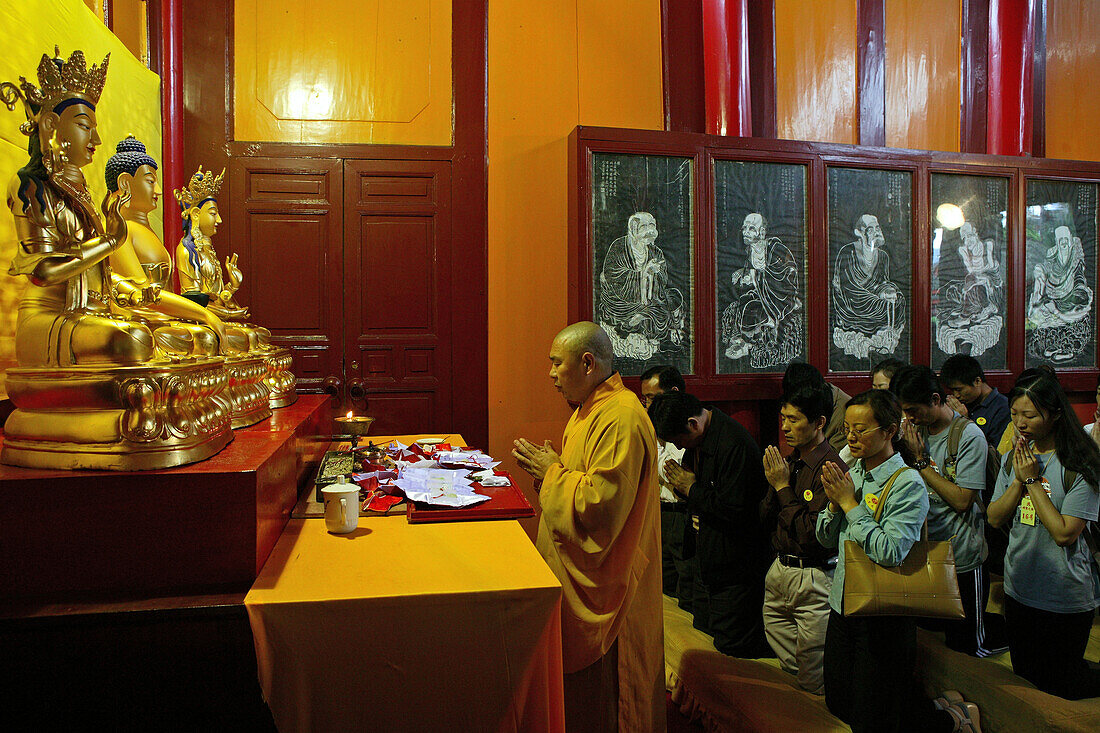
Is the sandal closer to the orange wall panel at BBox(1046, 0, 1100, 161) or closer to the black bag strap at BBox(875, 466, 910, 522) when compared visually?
the black bag strap at BBox(875, 466, 910, 522)

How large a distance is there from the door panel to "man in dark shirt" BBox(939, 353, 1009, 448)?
149 inches

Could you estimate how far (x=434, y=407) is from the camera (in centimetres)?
491

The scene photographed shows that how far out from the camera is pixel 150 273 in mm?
2402

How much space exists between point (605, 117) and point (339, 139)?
1854 mm

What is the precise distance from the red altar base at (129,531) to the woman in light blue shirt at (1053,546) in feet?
9.78

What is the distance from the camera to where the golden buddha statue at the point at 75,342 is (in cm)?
173

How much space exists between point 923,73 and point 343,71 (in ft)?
14.6

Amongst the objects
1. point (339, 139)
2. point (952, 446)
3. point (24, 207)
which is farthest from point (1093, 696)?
point (339, 139)

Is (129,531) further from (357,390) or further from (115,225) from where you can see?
(357,390)

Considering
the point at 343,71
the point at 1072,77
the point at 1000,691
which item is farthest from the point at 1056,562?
the point at 1072,77

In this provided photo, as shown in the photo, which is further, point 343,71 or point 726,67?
point 726,67

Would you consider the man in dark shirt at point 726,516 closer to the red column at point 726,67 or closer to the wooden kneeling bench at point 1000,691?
the wooden kneeling bench at point 1000,691

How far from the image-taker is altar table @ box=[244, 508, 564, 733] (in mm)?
1677

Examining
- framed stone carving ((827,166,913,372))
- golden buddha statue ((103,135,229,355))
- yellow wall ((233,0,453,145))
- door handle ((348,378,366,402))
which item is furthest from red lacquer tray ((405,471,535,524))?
framed stone carving ((827,166,913,372))
